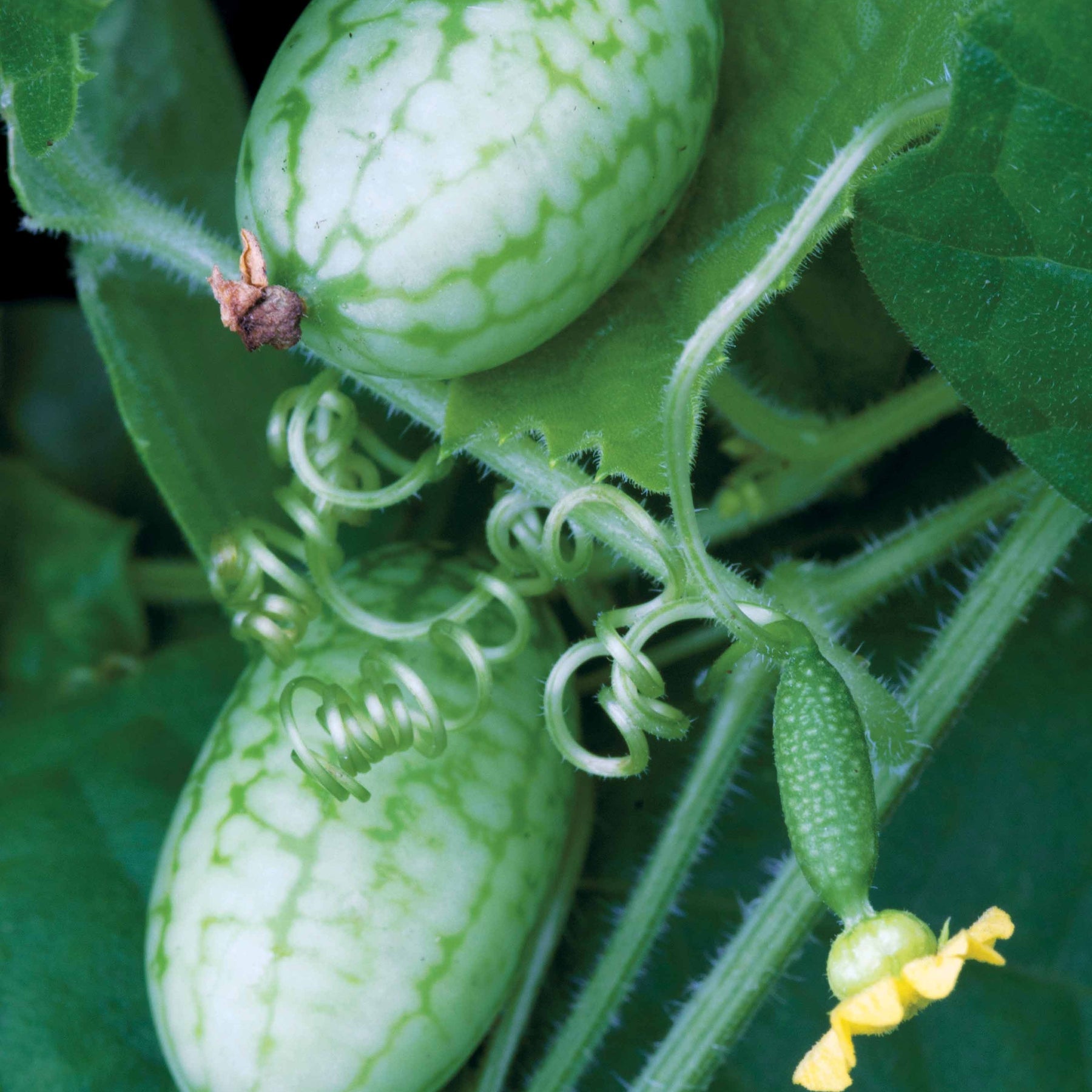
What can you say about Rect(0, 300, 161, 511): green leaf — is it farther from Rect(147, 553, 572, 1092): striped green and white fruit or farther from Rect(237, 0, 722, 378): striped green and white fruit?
Rect(237, 0, 722, 378): striped green and white fruit

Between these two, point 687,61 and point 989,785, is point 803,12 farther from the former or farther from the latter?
point 989,785

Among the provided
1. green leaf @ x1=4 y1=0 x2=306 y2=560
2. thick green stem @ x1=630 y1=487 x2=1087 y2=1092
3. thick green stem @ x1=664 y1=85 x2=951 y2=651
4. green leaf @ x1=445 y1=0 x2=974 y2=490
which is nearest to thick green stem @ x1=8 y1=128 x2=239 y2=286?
green leaf @ x1=4 y1=0 x2=306 y2=560

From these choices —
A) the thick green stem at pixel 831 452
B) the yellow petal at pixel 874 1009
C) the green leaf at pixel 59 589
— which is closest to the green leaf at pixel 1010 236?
the thick green stem at pixel 831 452

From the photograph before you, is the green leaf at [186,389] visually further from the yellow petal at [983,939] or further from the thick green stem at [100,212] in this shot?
the yellow petal at [983,939]

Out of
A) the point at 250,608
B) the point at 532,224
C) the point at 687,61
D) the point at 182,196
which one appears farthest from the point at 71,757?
the point at 687,61

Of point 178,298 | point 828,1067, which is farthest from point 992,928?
point 178,298

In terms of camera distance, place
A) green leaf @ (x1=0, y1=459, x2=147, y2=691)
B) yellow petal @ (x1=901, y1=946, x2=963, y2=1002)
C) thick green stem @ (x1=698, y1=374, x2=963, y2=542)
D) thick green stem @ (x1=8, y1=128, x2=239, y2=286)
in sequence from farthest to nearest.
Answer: green leaf @ (x1=0, y1=459, x2=147, y2=691), thick green stem @ (x1=698, y1=374, x2=963, y2=542), thick green stem @ (x1=8, y1=128, x2=239, y2=286), yellow petal @ (x1=901, y1=946, x2=963, y2=1002)
